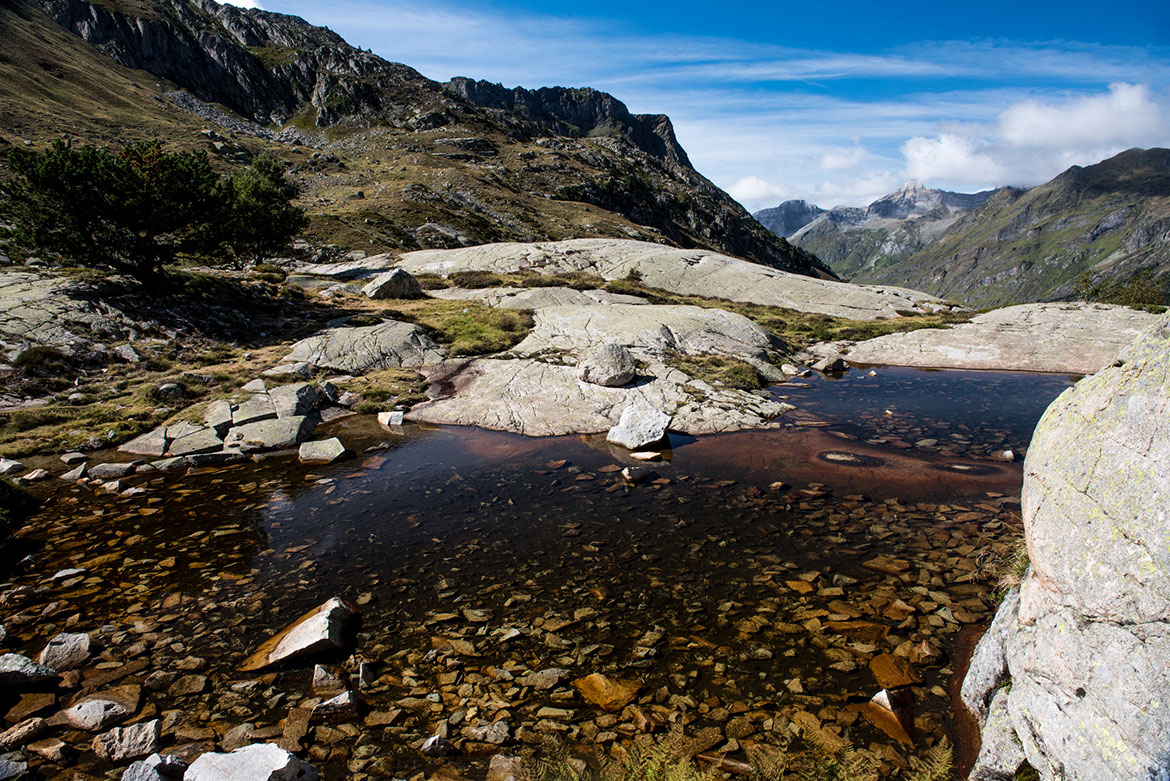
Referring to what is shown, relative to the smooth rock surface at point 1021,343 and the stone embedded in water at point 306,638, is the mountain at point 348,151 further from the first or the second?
the stone embedded in water at point 306,638

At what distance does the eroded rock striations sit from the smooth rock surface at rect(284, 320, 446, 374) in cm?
2601

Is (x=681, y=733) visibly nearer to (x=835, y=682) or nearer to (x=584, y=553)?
(x=835, y=682)

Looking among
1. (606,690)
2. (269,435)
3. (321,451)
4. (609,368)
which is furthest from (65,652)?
(609,368)

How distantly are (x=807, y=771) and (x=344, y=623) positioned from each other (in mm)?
7352

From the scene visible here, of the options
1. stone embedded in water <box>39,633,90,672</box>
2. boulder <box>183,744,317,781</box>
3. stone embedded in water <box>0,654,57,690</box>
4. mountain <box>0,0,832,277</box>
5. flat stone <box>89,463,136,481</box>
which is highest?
mountain <box>0,0,832,277</box>

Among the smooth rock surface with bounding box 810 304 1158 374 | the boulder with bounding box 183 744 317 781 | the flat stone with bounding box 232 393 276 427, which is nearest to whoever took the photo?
the boulder with bounding box 183 744 317 781

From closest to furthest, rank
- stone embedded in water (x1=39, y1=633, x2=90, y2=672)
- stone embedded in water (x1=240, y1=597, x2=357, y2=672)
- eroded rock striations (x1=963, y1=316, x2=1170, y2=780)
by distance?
1. eroded rock striations (x1=963, y1=316, x2=1170, y2=780)
2. stone embedded in water (x1=39, y1=633, x2=90, y2=672)
3. stone embedded in water (x1=240, y1=597, x2=357, y2=672)

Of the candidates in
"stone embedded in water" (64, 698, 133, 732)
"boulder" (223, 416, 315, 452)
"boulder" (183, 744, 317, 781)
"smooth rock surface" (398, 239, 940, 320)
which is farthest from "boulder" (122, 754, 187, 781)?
"smooth rock surface" (398, 239, 940, 320)

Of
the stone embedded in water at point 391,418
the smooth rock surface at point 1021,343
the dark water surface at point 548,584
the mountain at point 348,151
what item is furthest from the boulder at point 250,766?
the mountain at point 348,151

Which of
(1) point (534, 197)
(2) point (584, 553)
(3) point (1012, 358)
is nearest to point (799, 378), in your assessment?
(3) point (1012, 358)

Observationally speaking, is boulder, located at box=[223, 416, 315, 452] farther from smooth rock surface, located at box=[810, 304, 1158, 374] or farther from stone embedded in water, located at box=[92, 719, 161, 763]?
smooth rock surface, located at box=[810, 304, 1158, 374]

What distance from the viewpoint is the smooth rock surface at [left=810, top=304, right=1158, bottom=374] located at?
3328 centimetres

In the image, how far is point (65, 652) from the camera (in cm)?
809

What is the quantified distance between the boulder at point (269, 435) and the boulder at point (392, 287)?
79.4 ft
